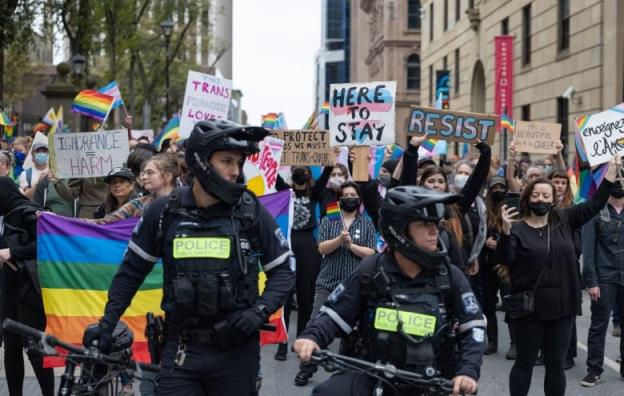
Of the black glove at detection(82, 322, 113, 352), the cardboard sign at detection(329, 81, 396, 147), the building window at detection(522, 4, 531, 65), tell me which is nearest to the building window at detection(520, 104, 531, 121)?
the building window at detection(522, 4, 531, 65)

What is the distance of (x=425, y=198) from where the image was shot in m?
4.77

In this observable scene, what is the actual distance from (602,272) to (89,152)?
5157mm

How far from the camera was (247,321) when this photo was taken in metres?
4.83

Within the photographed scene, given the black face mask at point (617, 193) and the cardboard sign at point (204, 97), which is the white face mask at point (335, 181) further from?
the cardboard sign at point (204, 97)

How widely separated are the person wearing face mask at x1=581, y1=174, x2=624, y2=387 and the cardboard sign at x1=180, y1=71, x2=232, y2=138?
683 cm

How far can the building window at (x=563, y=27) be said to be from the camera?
28.8 m

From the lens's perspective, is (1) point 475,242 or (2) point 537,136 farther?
(2) point 537,136

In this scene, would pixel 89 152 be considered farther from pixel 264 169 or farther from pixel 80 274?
pixel 80 274

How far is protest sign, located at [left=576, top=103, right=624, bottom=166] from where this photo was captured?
941 cm

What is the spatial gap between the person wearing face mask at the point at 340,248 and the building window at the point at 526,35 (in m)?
25.3

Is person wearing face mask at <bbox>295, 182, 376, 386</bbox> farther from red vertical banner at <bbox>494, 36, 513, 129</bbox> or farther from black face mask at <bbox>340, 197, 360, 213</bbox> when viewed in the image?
red vertical banner at <bbox>494, 36, 513, 129</bbox>

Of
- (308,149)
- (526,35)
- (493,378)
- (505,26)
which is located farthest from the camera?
(505,26)

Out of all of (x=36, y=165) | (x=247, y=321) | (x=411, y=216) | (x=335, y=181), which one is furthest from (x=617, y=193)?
(x=36, y=165)

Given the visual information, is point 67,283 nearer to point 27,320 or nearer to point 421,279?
point 27,320
